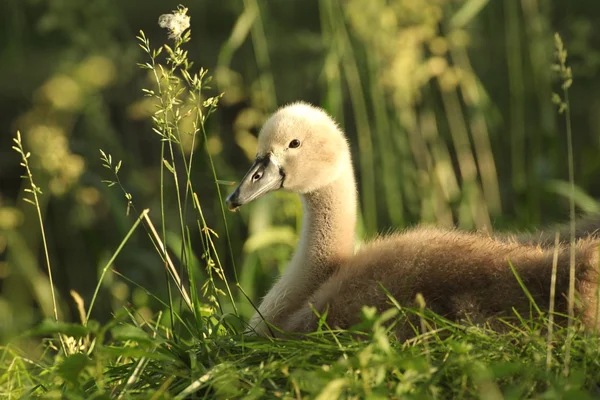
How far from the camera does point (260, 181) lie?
3.73 m

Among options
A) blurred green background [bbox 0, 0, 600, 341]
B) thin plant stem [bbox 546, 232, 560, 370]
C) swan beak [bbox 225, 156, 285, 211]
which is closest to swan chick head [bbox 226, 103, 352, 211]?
swan beak [bbox 225, 156, 285, 211]

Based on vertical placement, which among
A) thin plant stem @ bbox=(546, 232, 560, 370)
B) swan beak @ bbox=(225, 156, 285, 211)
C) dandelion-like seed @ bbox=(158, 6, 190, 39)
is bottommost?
thin plant stem @ bbox=(546, 232, 560, 370)

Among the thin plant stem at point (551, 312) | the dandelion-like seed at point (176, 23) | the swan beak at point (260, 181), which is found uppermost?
the dandelion-like seed at point (176, 23)

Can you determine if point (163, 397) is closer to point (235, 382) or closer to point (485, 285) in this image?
point (235, 382)

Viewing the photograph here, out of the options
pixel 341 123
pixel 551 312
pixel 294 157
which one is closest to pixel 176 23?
pixel 294 157

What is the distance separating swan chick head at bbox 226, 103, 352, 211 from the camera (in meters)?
3.69

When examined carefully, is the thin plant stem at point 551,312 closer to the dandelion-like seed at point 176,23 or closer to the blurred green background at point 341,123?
the dandelion-like seed at point 176,23

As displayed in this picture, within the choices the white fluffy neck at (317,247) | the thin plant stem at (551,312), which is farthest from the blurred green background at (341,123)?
the thin plant stem at (551,312)

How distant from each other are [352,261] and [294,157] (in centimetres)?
58

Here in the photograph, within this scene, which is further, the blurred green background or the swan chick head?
the blurred green background

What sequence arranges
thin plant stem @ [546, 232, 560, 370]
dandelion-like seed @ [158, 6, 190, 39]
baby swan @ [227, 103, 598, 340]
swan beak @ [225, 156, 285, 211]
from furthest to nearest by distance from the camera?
swan beak @ [225, 156, 285, 211], dandelion-like seed @ [158, 6, 190, 39], baby swan @ [227, 103, 598, 340], thin plant stem @ [546, 232, 560, 370]

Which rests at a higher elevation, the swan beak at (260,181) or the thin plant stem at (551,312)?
the swan beak at (260,181)

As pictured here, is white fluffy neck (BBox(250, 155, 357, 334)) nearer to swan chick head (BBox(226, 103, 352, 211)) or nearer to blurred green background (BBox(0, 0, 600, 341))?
swan chick head (BBox(226, 103, 352, 211))

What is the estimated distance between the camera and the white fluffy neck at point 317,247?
3.44 m
